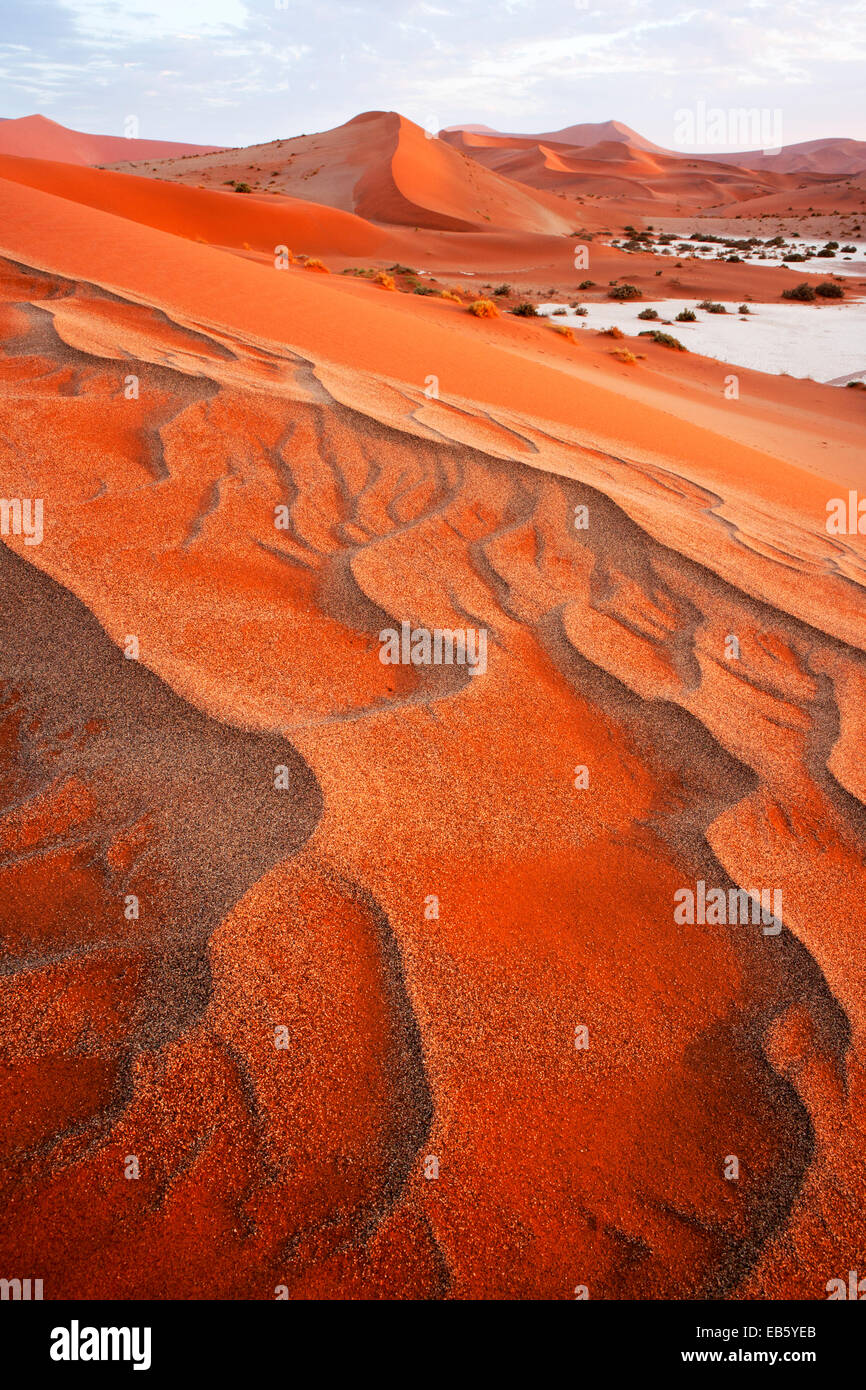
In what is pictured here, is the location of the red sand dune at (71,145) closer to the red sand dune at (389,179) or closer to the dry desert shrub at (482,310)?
the red sand dune at (389,179)

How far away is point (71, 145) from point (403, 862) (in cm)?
11123

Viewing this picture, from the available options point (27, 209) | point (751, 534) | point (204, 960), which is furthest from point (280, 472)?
point (27, 209)

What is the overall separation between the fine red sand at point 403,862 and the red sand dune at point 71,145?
9481cm

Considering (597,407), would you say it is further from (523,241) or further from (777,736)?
(523,241)

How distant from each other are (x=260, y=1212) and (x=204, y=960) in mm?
489

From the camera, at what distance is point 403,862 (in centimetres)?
185

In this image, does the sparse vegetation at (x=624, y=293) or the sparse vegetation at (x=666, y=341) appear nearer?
the sparse vegetation at (x=666, y=341)

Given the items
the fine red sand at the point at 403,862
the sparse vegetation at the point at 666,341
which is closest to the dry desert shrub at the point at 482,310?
the sparse vegetation at the point at 666,341

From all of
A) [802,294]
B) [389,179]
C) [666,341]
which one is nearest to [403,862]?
[666,341]

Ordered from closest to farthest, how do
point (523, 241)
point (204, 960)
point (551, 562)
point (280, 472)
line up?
point (204, 960), point (551, 562), point (280, 472), point (523, 241)

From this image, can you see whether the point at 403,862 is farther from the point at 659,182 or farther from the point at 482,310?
the point at 659,182

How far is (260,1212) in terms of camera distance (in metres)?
1.27

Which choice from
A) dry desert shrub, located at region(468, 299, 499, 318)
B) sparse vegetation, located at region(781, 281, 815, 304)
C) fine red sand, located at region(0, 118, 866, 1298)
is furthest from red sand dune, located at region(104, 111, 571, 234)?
fine red sand, located at region(0, 118, 866, 1298)

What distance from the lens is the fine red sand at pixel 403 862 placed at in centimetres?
130
